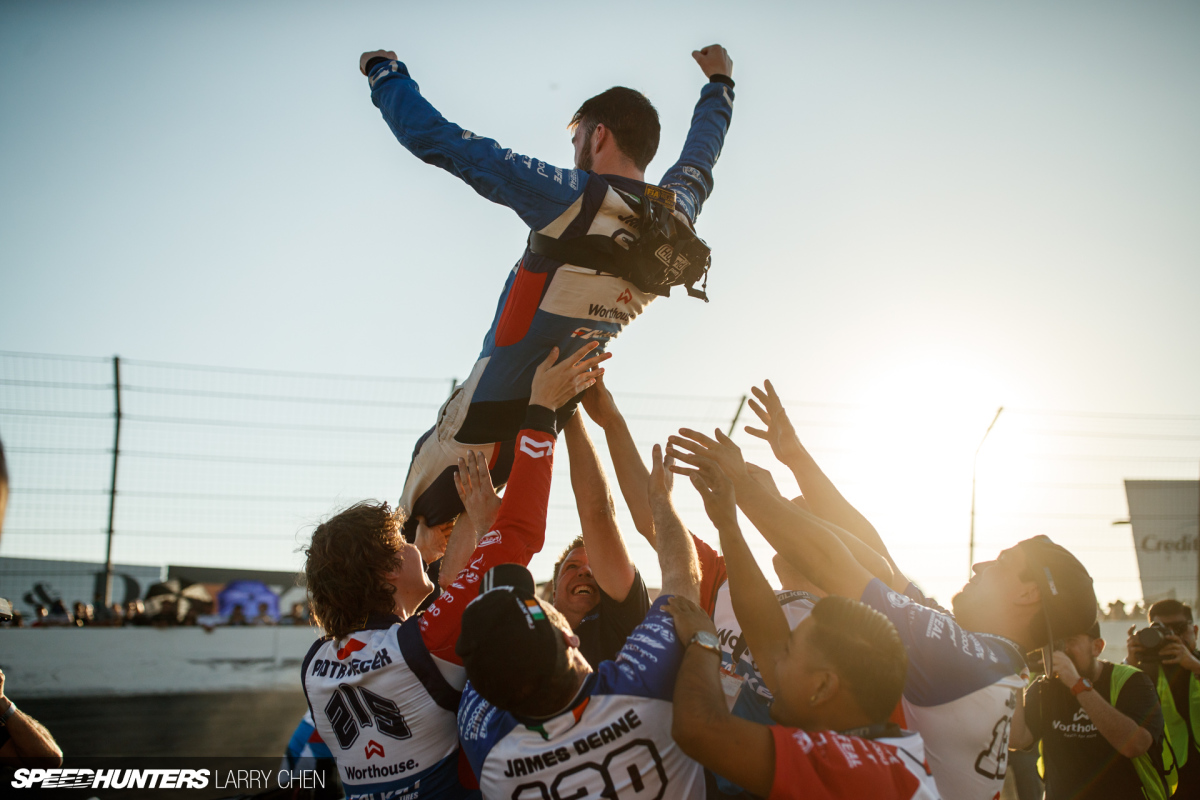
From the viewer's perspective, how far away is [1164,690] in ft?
16.7

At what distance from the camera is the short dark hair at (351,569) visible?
8.38 ft

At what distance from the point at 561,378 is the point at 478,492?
58 cm

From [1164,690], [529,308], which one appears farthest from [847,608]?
[1164,690]

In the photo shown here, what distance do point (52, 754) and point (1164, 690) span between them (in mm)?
6279

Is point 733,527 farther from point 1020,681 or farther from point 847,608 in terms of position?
point 1020,681

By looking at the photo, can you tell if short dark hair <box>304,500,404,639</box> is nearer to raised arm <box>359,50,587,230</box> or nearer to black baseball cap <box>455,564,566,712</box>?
black baseball cap <box>455,564,566,712</box>

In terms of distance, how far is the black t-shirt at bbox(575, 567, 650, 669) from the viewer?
3131mm

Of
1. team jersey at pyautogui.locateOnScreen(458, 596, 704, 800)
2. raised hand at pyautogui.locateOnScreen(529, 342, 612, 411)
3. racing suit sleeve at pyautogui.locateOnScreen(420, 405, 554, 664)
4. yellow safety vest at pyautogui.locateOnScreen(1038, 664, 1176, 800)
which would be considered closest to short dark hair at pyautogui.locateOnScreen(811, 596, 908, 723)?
team jersey at pyautogui.locateOnScreen(458, 596, 704, 800)

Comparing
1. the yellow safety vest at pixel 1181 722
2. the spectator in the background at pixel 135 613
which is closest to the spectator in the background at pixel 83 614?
the spectator in the background at pixel 135 613

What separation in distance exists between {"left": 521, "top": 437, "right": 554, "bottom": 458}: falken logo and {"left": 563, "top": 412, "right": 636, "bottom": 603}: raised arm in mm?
327

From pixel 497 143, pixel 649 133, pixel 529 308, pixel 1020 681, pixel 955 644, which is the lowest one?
pixel 1020 681

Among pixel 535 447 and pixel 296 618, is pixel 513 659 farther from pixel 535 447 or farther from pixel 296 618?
pixel 296 618

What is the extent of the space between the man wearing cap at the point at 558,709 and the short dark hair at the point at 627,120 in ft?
5.42

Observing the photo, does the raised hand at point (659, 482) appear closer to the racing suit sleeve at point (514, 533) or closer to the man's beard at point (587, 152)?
the racing suit sleeve at point (514, 533)
